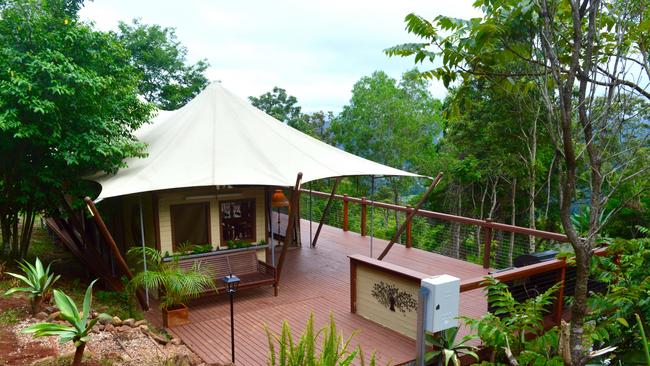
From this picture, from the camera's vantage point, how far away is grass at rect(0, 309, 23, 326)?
4.84 meters

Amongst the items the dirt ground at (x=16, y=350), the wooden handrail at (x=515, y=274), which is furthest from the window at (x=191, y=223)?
the wooden handrail at (x=515, y=274)

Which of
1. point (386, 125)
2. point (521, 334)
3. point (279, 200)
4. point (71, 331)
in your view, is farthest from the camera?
point (386, 125)

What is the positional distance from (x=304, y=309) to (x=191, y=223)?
90.3 inches

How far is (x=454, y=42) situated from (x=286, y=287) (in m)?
5.16

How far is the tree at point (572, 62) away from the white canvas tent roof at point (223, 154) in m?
3.77

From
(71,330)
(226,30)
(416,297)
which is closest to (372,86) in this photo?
(226,30)

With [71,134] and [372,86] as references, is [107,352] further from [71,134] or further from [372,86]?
[372,86]

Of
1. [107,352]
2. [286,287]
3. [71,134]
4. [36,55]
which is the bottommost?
[286,287]

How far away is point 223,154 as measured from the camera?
7.14m

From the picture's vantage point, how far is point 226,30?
20562mm

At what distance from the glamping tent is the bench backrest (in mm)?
272

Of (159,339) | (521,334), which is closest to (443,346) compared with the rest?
(521,334)

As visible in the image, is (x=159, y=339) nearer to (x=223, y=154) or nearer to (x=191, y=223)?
(x=191, y=223)

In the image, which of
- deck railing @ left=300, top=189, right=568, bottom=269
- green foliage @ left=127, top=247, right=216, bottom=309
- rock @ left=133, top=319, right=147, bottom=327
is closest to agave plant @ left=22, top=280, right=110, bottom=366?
rock @ left=133, top=319, right=147, bottom=327
